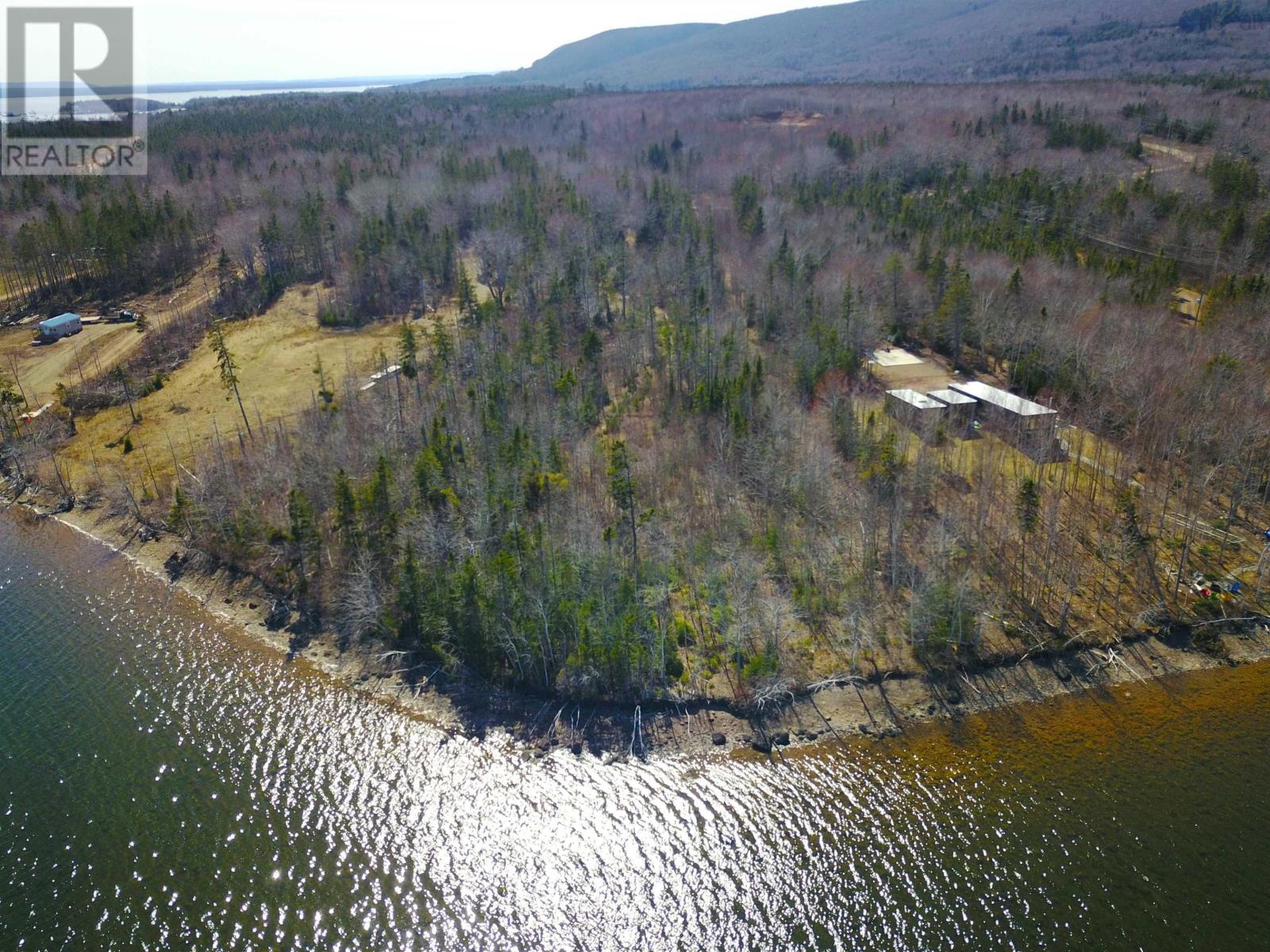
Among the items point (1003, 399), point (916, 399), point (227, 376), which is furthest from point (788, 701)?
point (227, 376)

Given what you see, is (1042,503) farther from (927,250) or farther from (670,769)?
(927,250)

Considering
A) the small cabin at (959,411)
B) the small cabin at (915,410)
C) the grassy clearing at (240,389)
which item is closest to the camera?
the small cabin at (915,410)

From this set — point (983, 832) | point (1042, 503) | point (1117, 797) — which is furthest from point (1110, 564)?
point (983, 832)

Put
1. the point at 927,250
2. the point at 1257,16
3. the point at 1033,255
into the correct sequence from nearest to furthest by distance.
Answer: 1. the point at 1033,255
2. the point at 927,250
3. the point at 1257,16

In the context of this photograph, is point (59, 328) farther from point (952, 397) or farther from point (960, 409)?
point (960, 409)

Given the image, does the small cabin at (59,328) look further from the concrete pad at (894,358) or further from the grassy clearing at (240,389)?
the concrete pad at (894,358)

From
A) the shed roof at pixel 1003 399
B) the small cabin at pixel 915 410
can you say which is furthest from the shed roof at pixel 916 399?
the shed roof at pixel 1003 399
